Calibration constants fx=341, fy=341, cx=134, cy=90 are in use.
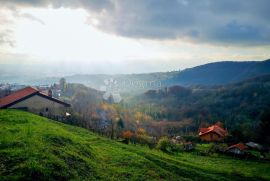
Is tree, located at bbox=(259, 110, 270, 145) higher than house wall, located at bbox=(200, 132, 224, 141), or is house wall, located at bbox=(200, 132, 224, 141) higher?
tree, located at bbox=(259, 110, 270, 145)

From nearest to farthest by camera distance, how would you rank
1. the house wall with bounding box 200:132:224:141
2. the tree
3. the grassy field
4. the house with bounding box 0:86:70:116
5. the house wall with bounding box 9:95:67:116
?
1. the grassy field
2. the house with bounding box 0:86:70:116
3. the house wall with bounding box 9:95:67:116
4. the tree
5. the house wall with bounding box 200:132:224:141

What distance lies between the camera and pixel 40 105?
169ft

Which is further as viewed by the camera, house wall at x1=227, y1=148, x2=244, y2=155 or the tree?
the tree

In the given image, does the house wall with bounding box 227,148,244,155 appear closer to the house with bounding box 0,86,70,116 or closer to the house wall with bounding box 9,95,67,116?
the house with bounding box 0,86,70,116

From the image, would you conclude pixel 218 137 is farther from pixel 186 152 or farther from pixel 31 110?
pixel 31 110

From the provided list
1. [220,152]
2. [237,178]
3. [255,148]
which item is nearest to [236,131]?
[255,148]

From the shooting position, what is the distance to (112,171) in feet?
88.3

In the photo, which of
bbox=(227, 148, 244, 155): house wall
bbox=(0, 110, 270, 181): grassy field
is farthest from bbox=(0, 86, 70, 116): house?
bbox=(227, 148, 244, 155): house wall

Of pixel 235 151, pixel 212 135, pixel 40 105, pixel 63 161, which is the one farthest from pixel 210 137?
pixel 63 161

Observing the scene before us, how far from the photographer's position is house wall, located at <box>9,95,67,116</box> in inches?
1965

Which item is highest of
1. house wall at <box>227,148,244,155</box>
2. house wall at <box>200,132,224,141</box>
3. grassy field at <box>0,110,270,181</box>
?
grassy field at <box>0,110,270,181</box>

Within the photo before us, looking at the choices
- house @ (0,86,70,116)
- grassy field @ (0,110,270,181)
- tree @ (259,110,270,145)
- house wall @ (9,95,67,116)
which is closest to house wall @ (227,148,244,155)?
tree @ (259,110,270,145)

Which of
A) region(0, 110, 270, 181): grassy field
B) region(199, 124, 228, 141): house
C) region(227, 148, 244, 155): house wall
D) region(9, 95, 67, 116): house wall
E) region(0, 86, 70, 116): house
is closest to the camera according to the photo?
region(0, 110, 270, 181): grassy field

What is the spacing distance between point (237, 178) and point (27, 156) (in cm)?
2454
